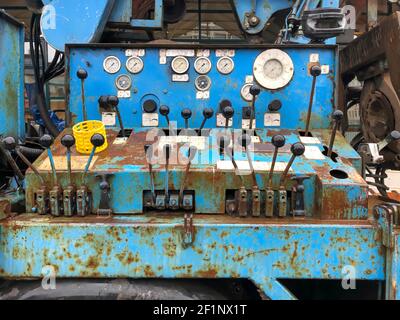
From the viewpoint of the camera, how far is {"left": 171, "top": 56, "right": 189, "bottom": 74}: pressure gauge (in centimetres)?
231

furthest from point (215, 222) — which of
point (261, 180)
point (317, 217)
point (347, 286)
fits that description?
point (347, 286)

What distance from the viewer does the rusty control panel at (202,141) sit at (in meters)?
1.72

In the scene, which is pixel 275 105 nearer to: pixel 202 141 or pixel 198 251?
pixel 202 141

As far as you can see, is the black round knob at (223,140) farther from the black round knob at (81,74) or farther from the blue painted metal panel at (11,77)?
the blue painted metal panel at (11,77)

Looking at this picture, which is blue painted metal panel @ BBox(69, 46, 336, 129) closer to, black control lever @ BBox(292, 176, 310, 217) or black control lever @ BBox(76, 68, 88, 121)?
black control lever @ BBox(76, 68, 88, 121)

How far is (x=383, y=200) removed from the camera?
2.11 m

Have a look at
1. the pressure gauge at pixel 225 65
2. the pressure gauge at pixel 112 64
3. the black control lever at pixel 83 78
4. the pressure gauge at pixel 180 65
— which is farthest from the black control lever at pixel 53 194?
the pressure gauge at pixel 225 65

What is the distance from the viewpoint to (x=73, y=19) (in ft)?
7.93

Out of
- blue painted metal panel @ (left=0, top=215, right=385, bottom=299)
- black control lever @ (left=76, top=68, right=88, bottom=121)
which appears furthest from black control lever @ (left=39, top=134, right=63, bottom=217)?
black control lever @ (left=76, top=68, right=88, bottom=121)

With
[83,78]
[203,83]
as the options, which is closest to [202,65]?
[203,83]

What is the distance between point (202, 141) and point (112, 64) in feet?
2.39

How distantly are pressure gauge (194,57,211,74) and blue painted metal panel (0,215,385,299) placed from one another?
3.58 ft

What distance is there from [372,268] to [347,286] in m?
0.11
